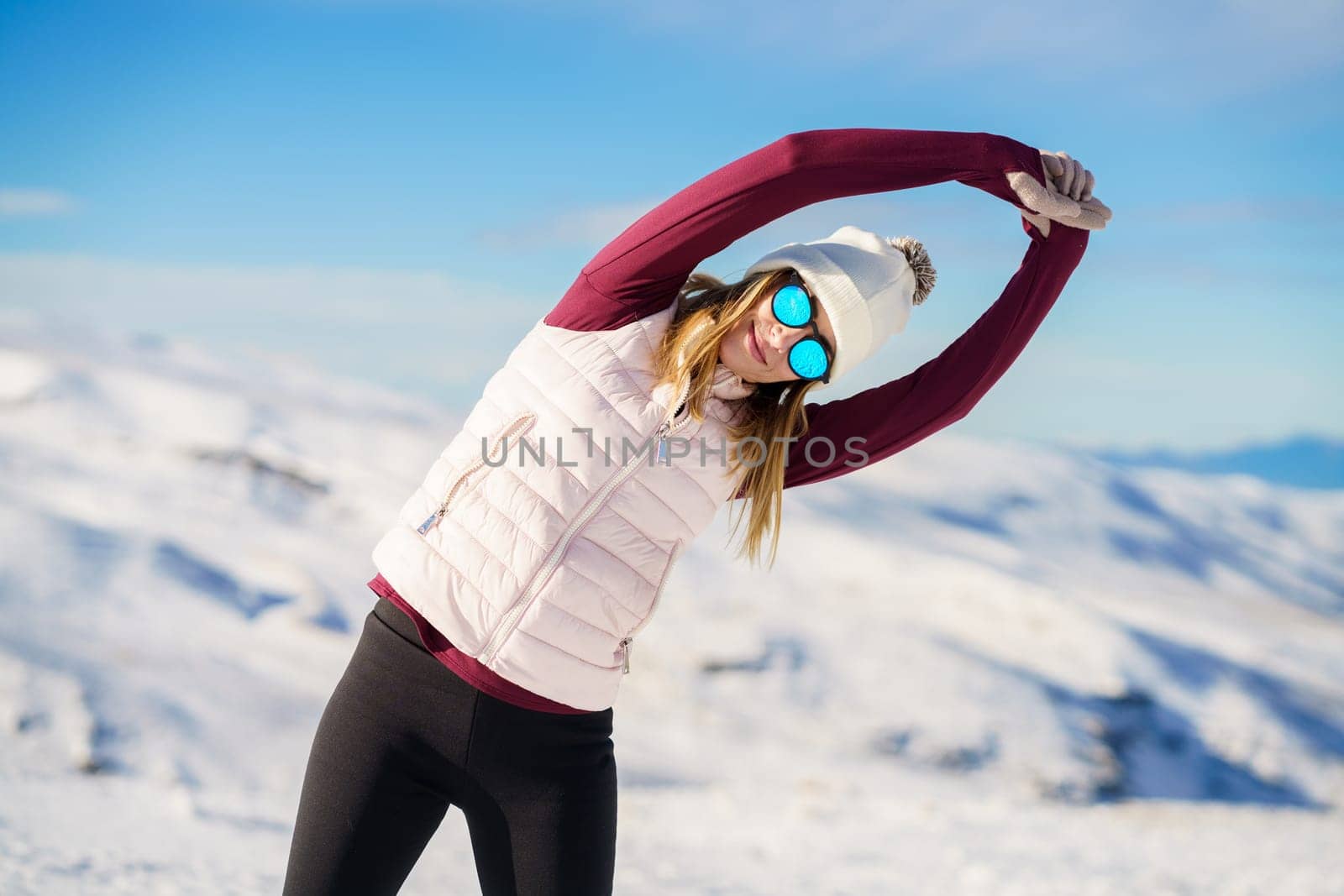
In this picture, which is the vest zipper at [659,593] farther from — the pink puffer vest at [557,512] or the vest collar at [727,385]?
the vest collar at [727,385]

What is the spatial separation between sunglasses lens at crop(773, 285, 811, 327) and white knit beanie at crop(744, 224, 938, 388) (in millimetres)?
25

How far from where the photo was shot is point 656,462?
1.55 meters

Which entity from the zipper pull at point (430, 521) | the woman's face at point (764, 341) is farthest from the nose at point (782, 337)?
the zipper pull at point (430, 521)

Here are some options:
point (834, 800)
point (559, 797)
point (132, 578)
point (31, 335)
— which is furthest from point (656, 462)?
point (31, 335)

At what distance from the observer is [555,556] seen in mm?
1506

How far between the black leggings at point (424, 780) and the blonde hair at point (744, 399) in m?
0.48

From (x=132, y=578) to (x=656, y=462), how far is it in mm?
4249

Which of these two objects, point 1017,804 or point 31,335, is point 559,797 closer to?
point 1017,804

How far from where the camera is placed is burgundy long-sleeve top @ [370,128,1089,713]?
4.75 ft

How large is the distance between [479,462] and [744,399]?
46 centimetres

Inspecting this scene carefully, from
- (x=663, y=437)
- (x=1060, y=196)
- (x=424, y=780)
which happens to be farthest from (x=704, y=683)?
(x=1060, y=196)

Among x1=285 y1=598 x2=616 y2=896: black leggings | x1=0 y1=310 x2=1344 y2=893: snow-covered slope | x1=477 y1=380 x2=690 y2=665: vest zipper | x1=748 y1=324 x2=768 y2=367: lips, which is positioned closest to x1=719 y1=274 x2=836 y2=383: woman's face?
x1=748 y1=324 x2=768 y2=367: lips

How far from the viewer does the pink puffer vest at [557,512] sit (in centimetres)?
150
